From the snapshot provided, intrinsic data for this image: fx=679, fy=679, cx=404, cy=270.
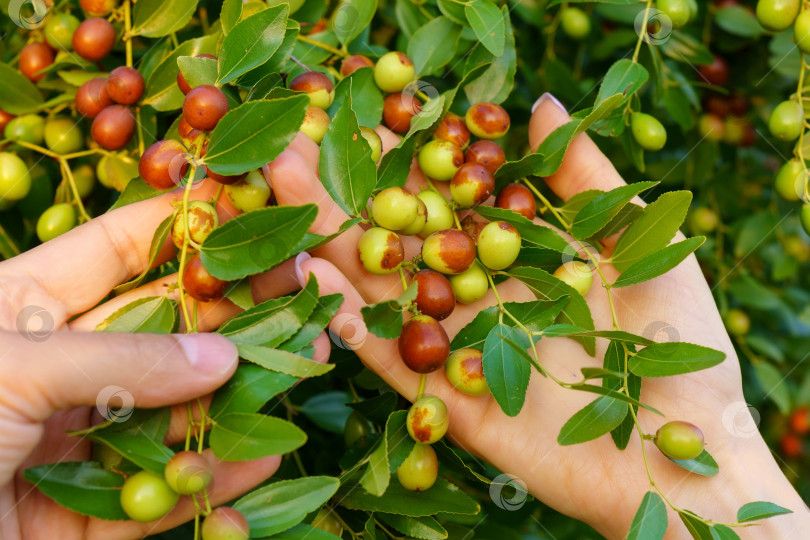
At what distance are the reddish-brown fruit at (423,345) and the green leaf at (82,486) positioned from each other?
64 cm

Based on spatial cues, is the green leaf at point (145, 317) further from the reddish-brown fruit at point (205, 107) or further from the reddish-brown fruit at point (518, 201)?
the reddish-brown fruit at point (518, 201)

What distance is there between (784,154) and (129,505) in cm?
239

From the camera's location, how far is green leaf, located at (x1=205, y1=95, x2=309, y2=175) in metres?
1.37

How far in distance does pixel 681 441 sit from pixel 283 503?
88 centimetres

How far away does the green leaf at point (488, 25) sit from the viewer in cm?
176

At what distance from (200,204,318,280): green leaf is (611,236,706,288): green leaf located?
803mm

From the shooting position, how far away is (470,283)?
166cm

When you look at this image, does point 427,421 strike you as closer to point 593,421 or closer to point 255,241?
point 593,421

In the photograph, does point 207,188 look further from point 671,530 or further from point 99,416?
point 671,530

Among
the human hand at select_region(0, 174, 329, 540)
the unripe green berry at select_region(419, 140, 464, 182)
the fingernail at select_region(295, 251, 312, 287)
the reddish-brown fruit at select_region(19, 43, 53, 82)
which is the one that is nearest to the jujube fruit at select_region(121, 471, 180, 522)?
the human hand at select_region(0, 174, 329, 540)

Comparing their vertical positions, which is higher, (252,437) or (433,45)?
(433,45)

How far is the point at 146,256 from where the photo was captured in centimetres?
180

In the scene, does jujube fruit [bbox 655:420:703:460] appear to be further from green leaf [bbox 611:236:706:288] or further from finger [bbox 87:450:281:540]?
finger [bbox 87:450:281:540]

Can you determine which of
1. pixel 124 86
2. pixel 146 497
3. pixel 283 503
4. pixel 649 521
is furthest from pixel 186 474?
pixel 124 86
